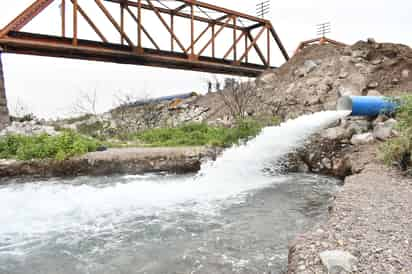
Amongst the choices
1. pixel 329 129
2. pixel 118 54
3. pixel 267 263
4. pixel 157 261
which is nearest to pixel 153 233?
pixel 157 261

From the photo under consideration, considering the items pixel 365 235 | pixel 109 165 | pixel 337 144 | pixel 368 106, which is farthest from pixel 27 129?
pixel 365 235

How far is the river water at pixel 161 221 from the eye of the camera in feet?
9.03

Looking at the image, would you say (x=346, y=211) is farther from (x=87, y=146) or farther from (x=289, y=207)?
(x=87, y=146)

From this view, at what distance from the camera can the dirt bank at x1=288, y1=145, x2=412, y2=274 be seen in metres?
1.89

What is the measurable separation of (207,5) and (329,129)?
8.34 metres

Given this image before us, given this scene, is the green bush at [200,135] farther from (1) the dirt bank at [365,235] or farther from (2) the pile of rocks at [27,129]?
(1) the dirt bank at [365,235]

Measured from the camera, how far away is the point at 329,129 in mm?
7348

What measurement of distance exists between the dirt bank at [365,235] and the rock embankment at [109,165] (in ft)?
14.6

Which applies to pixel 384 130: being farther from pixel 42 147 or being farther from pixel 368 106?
pixel 42 147

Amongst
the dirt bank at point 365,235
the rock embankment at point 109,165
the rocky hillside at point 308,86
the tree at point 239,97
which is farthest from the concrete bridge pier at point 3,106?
the dirt bank at point 365,235

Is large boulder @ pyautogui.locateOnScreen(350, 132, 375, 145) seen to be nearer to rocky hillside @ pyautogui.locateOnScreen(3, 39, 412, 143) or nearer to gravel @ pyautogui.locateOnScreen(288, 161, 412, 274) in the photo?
gravel @ pyautogui.locateOnScreen(288, 161, 412, 274)

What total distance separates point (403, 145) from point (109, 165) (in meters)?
5.79

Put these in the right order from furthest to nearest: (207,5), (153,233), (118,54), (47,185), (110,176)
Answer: (207,5) → (118,54) → (110,176) → (47,185) → (153,233)

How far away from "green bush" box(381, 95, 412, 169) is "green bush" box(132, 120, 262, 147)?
3.70 metres
